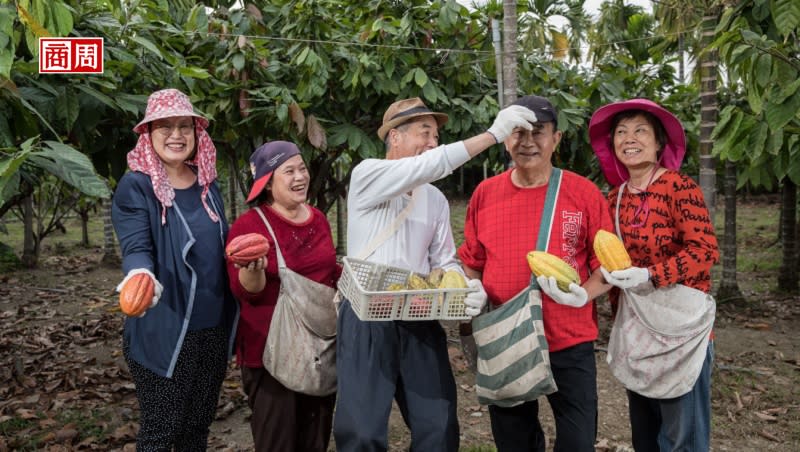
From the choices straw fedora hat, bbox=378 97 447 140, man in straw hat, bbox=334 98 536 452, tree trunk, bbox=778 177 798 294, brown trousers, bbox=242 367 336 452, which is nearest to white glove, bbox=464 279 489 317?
man in straw hat, bbox=334 98 536 452

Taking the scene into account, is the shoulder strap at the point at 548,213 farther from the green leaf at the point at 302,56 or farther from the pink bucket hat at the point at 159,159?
the green leaf at the point at 302,56

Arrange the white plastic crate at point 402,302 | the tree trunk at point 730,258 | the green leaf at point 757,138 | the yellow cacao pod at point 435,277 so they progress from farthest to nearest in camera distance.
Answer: the tree trunk at point 730,258 < the green leaf at point 757,138 < the yellow cacao pod at point 435,277 < the white plastic crate at point 402,302

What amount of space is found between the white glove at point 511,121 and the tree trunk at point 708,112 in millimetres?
2589

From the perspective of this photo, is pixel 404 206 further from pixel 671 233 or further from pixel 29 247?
pixel 29 247

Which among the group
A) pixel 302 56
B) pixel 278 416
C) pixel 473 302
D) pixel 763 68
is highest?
pixel 302 56

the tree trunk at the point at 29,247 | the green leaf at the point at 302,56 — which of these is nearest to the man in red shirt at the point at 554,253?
the green leaf at the point at 302,56

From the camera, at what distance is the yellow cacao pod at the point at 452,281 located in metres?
2.07

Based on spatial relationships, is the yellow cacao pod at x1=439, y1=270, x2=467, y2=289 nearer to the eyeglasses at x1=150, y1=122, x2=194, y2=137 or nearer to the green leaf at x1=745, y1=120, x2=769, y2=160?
the eyeglasses at x1=150, y1=122, x2=194, y2=137

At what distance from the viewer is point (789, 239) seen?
7258 millimetres

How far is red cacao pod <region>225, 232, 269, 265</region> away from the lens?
2092 millimetres

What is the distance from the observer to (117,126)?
3463 millimetres

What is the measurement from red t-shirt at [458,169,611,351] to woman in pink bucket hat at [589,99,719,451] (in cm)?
13

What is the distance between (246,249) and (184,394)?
0.68 m

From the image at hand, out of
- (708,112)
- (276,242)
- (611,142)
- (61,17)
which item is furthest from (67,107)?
(708,112)
